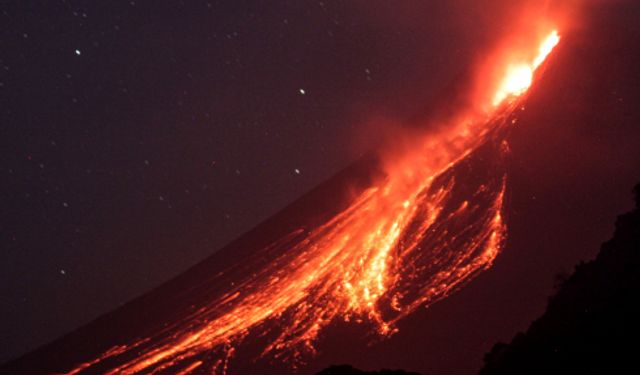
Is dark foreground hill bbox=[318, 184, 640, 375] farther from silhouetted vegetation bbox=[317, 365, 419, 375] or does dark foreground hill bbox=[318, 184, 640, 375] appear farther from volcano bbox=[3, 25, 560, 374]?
volcano bbox=[3, 25, 560, 374]

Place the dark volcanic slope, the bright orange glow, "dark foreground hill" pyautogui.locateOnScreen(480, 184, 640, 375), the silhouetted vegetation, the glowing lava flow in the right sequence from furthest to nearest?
the dark volcanic slope, the bright orange glow, the glowing lava flow, the silhouetted vegetation, "dark foreground hill" pyautogui.locateOnScreen(480, 184, 640, 375)

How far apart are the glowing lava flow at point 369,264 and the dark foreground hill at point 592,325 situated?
964 centimetres

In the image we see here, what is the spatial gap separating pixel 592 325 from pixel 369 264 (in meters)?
18.8

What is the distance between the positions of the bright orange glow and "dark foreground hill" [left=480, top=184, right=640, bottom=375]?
30594 millimetres

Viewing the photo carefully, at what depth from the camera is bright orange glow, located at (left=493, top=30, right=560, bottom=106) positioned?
38.4m

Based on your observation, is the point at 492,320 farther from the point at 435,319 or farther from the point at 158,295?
the point at 158,295

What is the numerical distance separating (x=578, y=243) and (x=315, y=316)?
8.94 m

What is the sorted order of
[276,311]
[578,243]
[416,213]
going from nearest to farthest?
[578,243]
[276,311]
[416,213]

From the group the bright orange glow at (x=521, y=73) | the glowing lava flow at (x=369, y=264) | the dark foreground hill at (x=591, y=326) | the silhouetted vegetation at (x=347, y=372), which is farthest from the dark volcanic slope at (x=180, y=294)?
the dark foreground hill at (x=591, y=326)

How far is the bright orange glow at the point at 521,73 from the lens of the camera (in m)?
38.4

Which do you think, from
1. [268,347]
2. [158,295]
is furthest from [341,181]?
[268,347]

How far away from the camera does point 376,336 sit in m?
16.9

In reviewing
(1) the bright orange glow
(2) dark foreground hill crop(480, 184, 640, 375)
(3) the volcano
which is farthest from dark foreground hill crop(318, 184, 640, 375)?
(1) the bright orange glow

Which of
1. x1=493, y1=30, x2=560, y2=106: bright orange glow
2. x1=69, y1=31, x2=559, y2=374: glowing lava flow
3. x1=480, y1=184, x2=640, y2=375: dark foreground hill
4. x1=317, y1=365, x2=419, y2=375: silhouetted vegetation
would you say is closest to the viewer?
x1=480, y1=184, x2=640, y2=375: dark foreground hill
